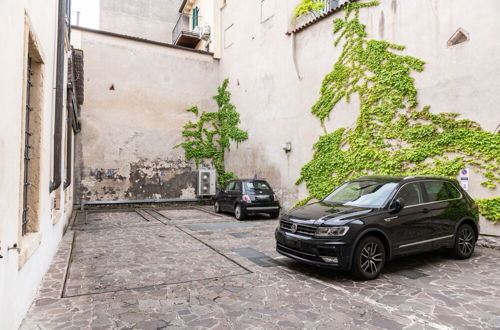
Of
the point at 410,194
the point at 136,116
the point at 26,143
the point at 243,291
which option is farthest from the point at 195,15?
the point at 243,291

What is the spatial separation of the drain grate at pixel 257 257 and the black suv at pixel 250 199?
459 cm

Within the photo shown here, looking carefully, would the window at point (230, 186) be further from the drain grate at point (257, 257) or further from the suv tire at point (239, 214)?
the drain grate at point (257, 257)

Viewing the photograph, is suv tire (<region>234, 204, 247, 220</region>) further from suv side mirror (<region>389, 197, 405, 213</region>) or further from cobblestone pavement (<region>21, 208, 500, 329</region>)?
suv side mirror (<region>389, 197, 405, 213</region>)

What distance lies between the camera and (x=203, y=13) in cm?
2117

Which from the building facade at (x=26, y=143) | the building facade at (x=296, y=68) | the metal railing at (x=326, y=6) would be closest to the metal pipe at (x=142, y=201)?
the building facade at (x=296, y=68)

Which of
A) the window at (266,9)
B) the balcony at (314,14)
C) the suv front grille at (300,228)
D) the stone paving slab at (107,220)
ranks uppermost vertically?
the window at (266,9)

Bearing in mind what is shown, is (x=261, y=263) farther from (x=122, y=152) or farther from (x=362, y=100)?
(x=122, y=152)

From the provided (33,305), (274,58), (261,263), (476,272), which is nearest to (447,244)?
(476,272)

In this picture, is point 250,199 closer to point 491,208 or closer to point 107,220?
point 107,220

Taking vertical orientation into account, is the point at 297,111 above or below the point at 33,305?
above

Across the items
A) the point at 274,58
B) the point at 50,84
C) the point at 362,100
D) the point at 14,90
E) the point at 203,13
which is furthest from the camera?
the point at 203,13

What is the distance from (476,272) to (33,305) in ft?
22.6

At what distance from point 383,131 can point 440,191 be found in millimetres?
3815

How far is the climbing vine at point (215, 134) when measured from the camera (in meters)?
17.9
